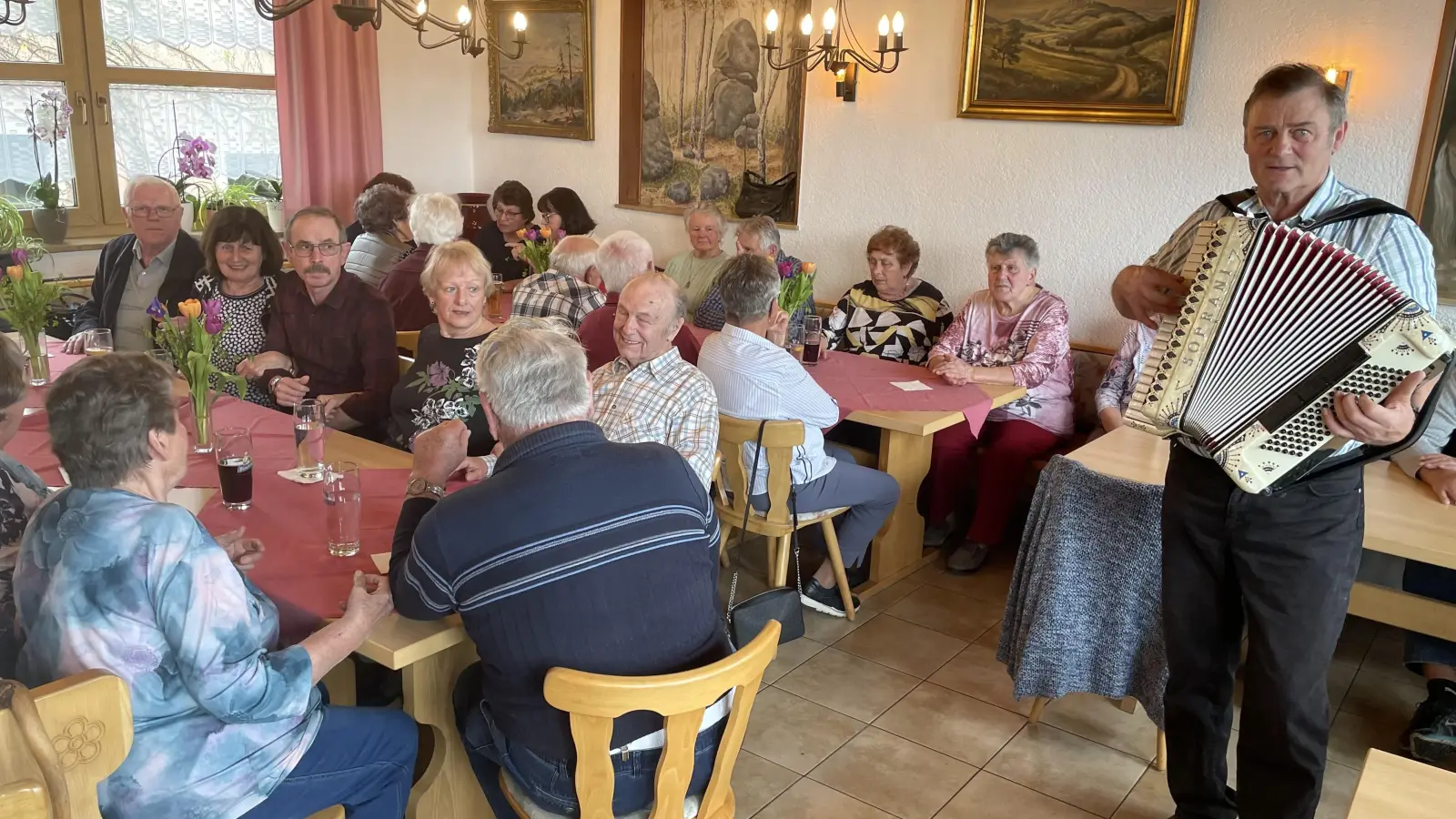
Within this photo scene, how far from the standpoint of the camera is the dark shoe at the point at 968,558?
3.90m

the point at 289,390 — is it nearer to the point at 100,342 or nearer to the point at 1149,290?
the point at 100,342

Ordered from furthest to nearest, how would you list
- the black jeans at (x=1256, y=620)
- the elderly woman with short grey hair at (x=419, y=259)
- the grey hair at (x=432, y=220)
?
the grey hair at (x=432, y=220)
the elderly woman with short grey hair at (x=419, y=259)
the black jeans at (x=1256, y=620)

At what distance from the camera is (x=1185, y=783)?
7.63 ft

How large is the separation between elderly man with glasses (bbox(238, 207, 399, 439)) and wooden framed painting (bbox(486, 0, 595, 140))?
9.19 feet

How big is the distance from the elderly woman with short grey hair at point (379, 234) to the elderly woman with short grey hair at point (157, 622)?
321 cm

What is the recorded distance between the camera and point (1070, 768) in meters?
2.71

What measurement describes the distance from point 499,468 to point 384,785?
24.8 inches

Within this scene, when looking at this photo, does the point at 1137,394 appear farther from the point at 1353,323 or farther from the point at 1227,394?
the point at 1353,323

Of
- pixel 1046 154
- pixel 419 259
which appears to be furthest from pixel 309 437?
pixel 1046 154

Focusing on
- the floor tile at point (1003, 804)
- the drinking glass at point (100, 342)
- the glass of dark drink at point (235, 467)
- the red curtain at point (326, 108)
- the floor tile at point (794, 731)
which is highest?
the red curtain at point (326, 108)

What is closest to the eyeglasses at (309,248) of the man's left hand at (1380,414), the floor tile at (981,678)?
the floor tile at (981,678)

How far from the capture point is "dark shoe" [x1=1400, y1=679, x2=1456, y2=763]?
2742 mm

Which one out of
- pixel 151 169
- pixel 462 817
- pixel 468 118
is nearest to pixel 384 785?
pixel 462 817

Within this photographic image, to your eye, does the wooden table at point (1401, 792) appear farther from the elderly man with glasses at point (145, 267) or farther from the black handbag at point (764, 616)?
the elderly man with glasses at point (145, 267)
